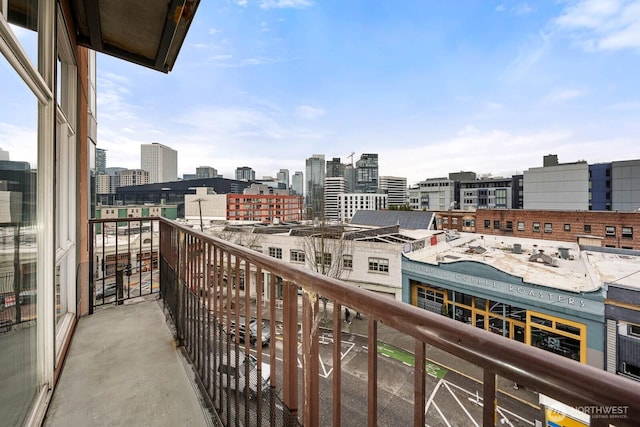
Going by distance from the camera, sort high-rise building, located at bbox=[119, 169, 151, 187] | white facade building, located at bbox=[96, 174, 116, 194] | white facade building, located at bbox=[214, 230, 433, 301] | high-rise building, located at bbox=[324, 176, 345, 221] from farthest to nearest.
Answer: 1. high-rise building, located at bbox=[324, 176, 345, 221]
2. high-rise building, located at bbox=[119, 169, 151, 187]
3. white facade building, located at bbox=[96, 174, 116, 194]
4. white facade building, located at bbox=[214, 230, 433, 301]

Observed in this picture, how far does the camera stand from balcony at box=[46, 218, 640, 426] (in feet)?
1.36

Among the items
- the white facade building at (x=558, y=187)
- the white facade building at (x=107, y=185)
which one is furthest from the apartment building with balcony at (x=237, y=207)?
the white facade building at (x=558, y=187)

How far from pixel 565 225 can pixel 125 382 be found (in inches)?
1009

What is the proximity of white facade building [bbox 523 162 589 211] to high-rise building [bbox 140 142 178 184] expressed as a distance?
69.1 metres

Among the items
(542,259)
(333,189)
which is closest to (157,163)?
(333,189)

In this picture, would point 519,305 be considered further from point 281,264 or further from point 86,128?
point 86,128

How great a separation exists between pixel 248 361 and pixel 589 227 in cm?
2536

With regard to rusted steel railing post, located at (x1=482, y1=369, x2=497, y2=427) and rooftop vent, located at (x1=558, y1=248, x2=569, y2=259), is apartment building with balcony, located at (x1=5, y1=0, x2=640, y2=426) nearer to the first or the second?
rusted steel railing post, located at (x1=482, y1=369, x2=497, y2=427)

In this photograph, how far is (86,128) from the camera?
297 centimetres

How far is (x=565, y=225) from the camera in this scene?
19.5 metres

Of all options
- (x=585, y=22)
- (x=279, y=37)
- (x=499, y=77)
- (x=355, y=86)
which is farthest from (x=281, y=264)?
(x=355, y=86)

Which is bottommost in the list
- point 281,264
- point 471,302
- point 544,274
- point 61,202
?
point 471,302

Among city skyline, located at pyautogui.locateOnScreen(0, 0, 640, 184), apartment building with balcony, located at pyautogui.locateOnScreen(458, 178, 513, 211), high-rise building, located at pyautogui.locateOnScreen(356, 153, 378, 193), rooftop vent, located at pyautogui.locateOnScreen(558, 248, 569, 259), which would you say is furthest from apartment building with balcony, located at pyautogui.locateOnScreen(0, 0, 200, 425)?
high-rise building, located at pyautogui.locateOnScreen(356, 153, 378, 193)

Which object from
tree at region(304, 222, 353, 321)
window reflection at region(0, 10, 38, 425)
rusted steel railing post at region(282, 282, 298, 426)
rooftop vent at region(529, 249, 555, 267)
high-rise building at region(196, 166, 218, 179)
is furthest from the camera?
high-rise building at region(196, 166, 218, 179)
